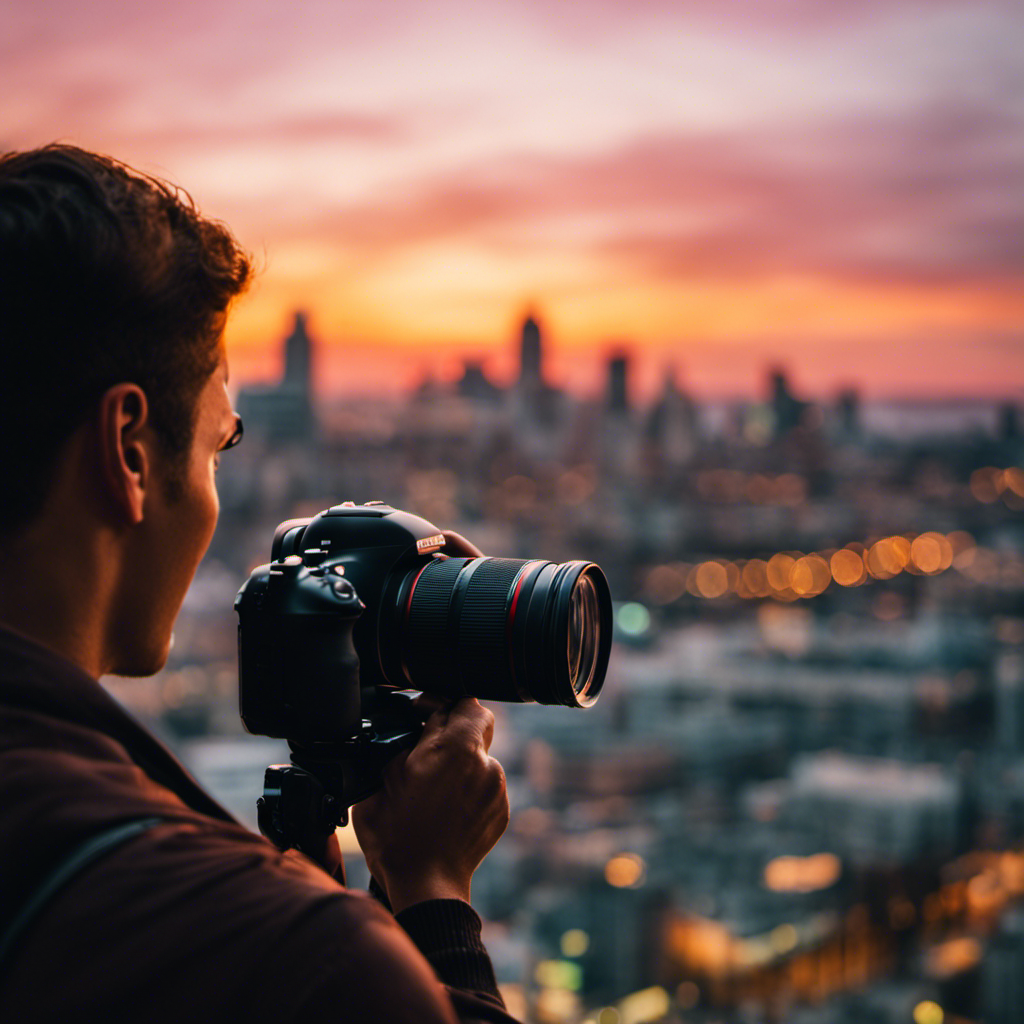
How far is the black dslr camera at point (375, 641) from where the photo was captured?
523 mm

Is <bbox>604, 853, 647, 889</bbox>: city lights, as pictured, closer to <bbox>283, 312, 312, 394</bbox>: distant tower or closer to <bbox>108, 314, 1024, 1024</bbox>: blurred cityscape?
<bbox>108, 314, 1024, 1024</bbox>: blurred cityscape

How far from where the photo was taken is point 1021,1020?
424 cm

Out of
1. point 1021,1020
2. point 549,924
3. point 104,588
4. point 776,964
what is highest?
point 104,588

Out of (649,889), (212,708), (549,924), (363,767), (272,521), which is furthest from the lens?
(272,521)

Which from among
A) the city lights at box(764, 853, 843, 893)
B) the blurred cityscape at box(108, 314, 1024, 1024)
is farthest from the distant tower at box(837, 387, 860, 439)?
the city lights at box(764, 853, 843, 893)

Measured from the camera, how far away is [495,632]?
23.2 inches

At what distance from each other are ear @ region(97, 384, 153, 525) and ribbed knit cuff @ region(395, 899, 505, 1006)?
191mm

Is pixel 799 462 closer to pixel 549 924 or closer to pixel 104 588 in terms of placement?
pixel 549 924

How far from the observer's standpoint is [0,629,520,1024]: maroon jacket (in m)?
0.28

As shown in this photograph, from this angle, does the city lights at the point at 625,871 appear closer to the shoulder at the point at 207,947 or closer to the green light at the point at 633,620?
the shoulder at the point at 207,947

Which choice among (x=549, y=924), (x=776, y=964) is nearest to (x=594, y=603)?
(x=549, y=924)

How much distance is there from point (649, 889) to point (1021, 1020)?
2428 millimetres

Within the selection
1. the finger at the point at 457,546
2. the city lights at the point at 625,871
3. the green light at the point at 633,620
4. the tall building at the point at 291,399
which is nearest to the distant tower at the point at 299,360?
the tall building at the point at 291,399

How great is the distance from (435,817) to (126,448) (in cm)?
21
